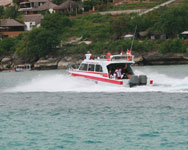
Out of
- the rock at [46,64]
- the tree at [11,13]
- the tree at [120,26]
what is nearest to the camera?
the rock at [46,64]

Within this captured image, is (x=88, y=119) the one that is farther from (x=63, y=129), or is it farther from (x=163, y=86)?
(x=163, y=86)

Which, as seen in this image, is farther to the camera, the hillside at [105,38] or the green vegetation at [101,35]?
the green vegetation at [101,35]

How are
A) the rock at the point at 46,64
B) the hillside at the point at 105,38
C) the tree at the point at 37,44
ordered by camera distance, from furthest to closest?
the tree at the point at 37,44 < the rock at the point at 46,64 < the hillside at the point at 105,38

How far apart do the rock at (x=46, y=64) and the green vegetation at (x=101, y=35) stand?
1.93m

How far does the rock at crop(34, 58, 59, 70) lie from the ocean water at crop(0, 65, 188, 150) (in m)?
49.2

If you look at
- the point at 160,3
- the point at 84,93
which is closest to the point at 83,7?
the point at 160,3

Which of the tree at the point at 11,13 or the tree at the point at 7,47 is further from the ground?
the tree at the point at 11,13

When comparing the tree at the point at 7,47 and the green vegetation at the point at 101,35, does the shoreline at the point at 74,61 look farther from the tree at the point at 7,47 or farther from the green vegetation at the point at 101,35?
the tree at the point at 7,47

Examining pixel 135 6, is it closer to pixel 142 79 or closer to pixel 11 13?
pixel 11 13

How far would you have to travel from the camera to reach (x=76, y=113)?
23.8 metres

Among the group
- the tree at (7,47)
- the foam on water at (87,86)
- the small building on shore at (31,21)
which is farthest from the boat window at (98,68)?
the small building on shore at (31,21)

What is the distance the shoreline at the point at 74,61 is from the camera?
76438mm

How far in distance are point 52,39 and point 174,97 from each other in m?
61.3

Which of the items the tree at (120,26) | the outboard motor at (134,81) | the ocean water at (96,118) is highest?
the tree at (120,26)
